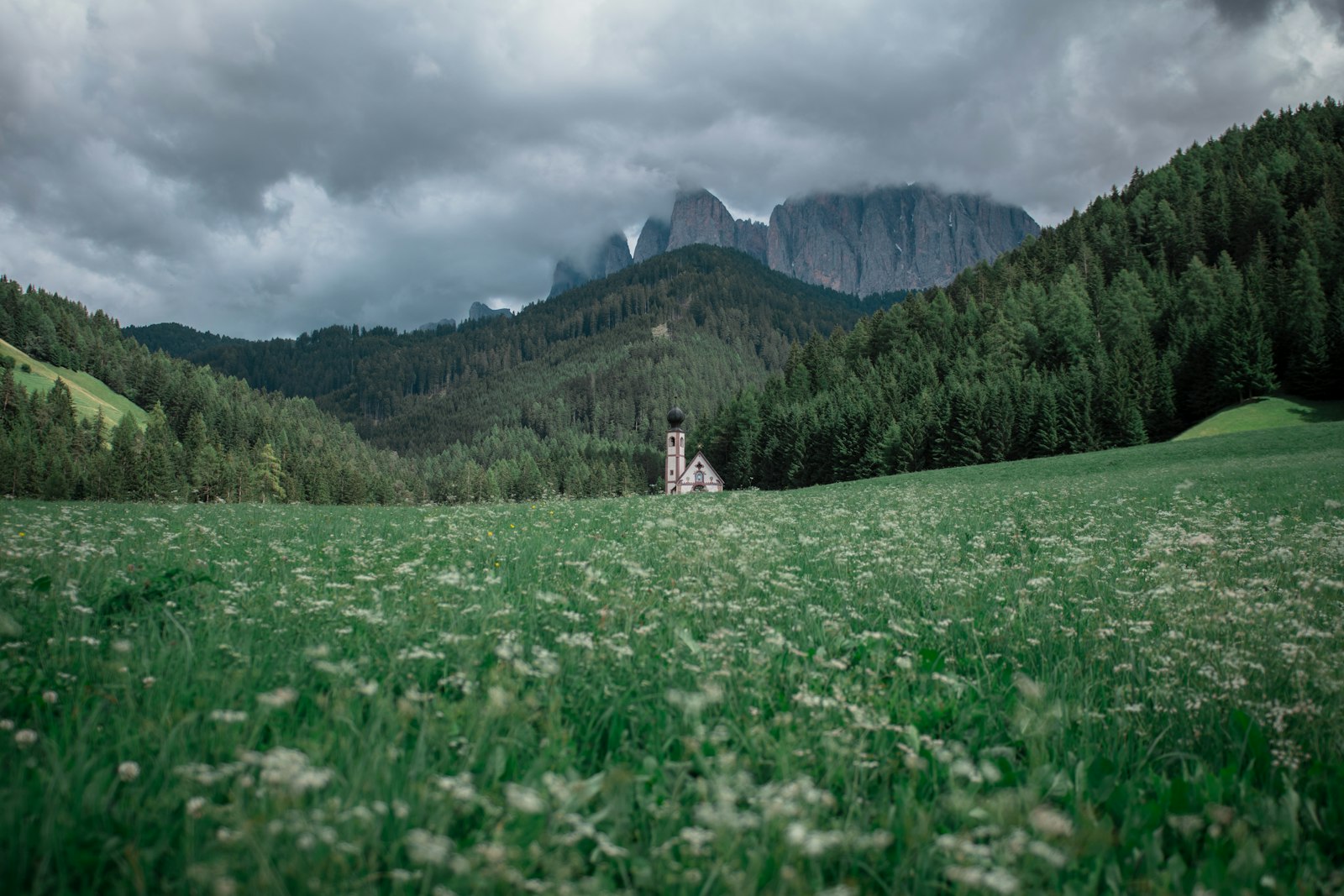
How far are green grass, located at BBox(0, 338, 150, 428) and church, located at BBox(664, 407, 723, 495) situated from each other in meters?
124

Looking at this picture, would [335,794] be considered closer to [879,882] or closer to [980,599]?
[879,882]

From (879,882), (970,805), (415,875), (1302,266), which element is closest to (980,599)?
(970,805)

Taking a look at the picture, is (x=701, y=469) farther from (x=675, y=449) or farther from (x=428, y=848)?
(x=428, y=848)

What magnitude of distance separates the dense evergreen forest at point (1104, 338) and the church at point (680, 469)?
14.6ft

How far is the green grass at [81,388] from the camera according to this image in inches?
5763

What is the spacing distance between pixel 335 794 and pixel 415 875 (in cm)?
74

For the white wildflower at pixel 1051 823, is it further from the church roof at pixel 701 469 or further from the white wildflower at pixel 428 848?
the church roof at pixel 701 469

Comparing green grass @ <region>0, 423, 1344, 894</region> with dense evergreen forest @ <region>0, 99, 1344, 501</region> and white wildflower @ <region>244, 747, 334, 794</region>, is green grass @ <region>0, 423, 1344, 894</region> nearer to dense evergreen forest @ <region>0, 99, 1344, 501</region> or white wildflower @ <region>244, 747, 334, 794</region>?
white wildflower @ <region>244, 747, 334, 794</region>

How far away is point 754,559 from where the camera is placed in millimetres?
8000

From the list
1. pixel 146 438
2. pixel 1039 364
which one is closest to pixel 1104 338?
pixel 1039 364

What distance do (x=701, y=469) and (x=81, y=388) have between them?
6577 inches

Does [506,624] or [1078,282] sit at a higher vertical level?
[1078,282]

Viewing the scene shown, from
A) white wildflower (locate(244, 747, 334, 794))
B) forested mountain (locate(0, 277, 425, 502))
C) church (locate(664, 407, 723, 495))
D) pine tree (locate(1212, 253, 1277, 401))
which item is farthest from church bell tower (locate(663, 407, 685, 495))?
white wildflower (locate(244, 747, 334, 794))

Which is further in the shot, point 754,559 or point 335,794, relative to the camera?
point 754,559
